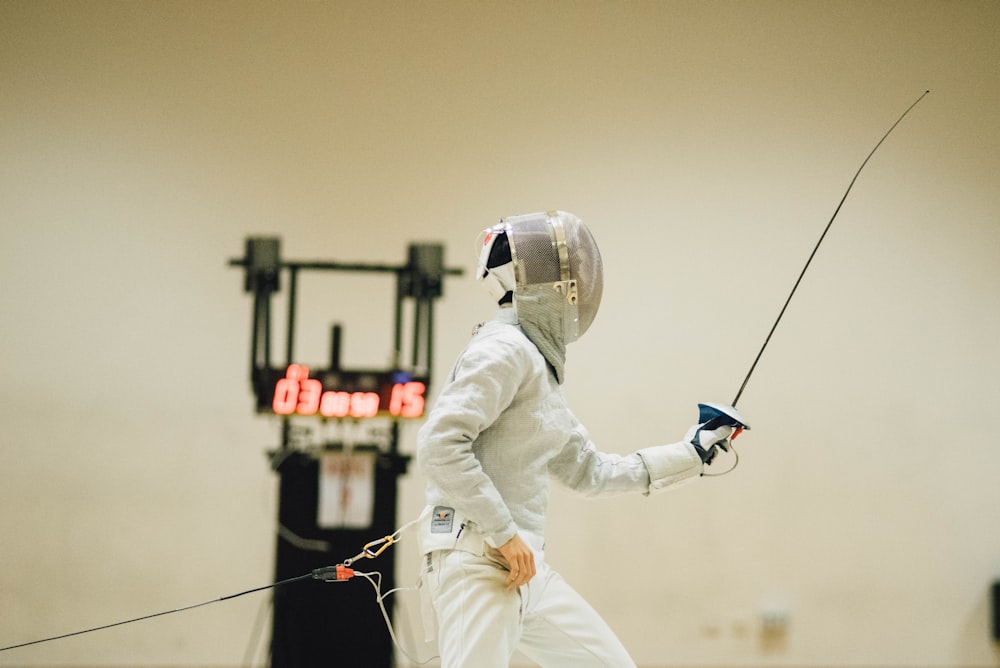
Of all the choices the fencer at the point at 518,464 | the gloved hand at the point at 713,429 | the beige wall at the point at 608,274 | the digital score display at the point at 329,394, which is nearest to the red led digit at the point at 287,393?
the digital score display at the point at 329,394

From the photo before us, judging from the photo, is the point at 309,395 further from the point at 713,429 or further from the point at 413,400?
the point at 713,429

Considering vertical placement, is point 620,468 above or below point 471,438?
below

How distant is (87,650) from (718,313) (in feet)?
8.68

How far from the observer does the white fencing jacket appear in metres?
1.59

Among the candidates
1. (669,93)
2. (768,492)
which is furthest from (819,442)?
(669,93)

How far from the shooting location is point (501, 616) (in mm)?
1623

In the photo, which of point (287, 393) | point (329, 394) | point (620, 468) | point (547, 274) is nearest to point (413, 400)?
point (329, 394)

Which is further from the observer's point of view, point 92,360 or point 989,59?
point 989,59

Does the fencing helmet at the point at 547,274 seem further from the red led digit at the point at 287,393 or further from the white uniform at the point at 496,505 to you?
the red led digit at the point at 287,393

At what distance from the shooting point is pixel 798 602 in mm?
3385

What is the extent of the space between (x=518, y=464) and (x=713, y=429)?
21.0 inches

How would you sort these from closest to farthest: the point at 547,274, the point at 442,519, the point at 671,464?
the point at 442,519 → the point at 547,274 → the point at 671,464

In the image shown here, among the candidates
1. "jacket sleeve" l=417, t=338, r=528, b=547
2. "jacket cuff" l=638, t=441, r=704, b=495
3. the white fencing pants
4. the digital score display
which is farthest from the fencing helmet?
the digital score display

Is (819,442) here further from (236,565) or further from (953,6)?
(236,565)
